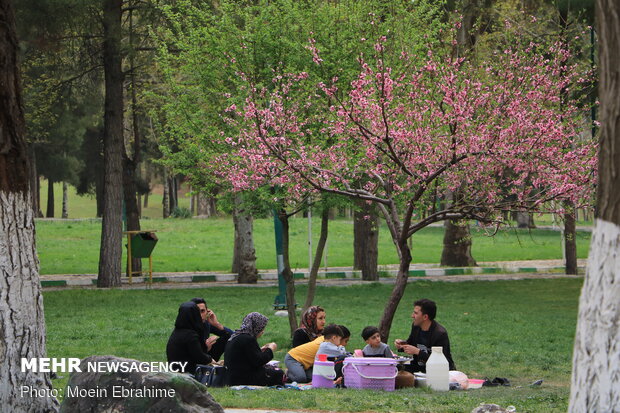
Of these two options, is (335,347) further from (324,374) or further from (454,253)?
(454,253)

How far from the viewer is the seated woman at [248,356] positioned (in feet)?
35.9

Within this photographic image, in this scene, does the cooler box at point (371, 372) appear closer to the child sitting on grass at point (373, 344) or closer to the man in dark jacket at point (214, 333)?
the child sitting on grass at point (373, 344)

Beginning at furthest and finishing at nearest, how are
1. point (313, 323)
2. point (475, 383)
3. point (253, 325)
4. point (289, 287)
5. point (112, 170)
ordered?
point (112, 170) → point (289, 287) → point (313, 323) → point (475, 383) → point (253, 325)

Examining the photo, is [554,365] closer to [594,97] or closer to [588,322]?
[588,322]

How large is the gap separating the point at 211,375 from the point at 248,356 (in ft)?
1.49

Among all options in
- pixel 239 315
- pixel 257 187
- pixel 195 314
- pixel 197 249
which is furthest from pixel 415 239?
pixel 195 314

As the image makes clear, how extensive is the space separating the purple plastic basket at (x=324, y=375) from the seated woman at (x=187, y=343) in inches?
48.7

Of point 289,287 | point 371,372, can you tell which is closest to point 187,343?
point 371,372

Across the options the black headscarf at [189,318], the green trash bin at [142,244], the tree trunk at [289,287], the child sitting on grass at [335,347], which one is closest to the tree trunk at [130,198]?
the green trash bin at [142,244]

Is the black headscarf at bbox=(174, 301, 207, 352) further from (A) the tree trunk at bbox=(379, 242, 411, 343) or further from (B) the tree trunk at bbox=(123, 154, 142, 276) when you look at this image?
(B) the tree trunk at bbox=(123, 154, 142, 276)

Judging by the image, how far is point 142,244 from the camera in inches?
1072

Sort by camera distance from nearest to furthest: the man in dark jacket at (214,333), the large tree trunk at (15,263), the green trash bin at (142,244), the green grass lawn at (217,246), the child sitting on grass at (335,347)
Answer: the large tree trunk at (15,263)
the child sitting on grass at (335,347)
the man in dark jacket at (214,333)
the green trash bin at (142,244)
the green grass lawn at (217,246)

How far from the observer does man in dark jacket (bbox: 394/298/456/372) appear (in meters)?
11.7

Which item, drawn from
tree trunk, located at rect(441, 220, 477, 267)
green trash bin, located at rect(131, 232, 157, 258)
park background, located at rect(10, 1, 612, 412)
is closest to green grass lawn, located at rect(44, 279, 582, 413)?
park background, located at rect(10, 1, 612, 412)
